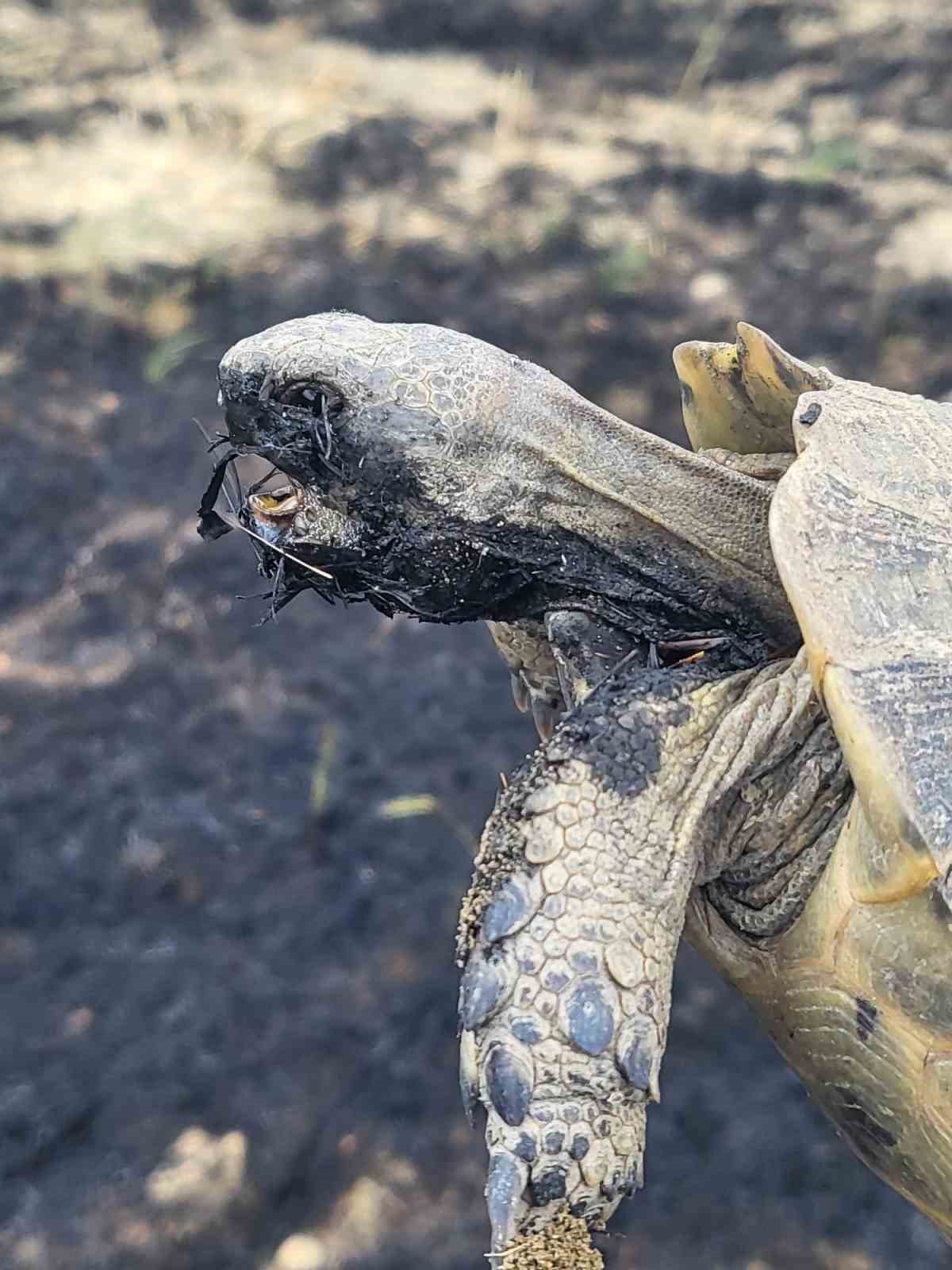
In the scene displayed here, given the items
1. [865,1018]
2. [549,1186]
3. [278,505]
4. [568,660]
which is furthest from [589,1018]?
[278,505]

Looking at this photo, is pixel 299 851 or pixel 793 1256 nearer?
pixel 793 1256

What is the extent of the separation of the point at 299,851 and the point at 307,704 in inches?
Result: 19.8

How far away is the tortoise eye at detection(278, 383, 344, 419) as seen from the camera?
1599mm

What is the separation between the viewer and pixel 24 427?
12.8ft

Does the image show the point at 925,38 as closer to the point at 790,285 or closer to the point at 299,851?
the point at 790,285

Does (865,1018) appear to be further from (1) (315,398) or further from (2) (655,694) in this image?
(1) (315,398)

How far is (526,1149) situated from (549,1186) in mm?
52

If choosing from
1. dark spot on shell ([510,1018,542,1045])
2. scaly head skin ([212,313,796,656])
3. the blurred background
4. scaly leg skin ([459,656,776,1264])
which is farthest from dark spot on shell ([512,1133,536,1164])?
the blurred background

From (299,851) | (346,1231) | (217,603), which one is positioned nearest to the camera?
(346,1231)

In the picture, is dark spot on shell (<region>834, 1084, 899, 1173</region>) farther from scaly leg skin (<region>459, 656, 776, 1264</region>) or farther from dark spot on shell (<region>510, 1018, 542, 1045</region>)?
dark spot on shell (<region>510, 1018, 542, 1045</region>)

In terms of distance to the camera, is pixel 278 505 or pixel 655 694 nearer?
pixel 655 694

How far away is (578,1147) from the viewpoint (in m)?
1.34

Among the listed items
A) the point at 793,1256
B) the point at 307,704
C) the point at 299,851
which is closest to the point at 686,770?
the point at 793,1256

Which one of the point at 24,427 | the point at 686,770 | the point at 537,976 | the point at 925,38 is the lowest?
the point at 24,427
